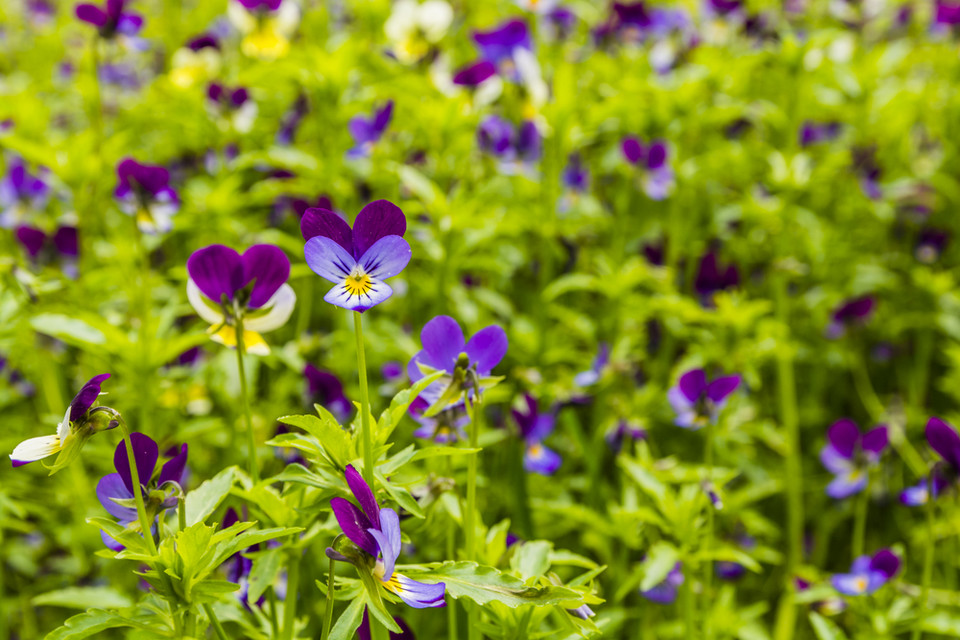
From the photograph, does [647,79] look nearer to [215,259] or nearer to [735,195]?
[735,195]

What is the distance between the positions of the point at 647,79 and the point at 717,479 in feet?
4.77

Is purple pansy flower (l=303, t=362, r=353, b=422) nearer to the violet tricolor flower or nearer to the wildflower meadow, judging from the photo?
the wildflower meadow

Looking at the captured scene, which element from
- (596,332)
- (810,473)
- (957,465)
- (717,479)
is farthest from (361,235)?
(810,473)

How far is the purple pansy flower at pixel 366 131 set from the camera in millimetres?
2074

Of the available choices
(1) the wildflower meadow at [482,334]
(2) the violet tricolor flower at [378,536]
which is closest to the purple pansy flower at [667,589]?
(1) the wildflower meadow at [482,334]

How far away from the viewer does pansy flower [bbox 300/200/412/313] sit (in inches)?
34.7

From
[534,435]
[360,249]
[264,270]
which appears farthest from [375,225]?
[534,435]

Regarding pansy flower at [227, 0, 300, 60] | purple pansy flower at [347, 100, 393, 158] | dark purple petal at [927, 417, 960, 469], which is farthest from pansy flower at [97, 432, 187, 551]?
pansy flower at [227, 0, 300, 60]

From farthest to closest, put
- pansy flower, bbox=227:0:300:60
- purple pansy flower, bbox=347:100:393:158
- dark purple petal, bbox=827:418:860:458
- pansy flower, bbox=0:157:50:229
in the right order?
1. pansy flower, bbox=227:0:300:60
2. pansy flower, bbox=0:157:50:229
3. purple pansy flower, bbox=347:100:393:158
4. dark purple petal, bbox=827:418:860:458

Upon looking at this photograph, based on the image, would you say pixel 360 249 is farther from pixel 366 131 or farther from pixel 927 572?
pixel 366 131

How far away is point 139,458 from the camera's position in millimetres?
972

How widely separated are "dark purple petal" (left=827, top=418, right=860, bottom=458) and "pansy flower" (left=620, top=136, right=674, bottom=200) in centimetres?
85

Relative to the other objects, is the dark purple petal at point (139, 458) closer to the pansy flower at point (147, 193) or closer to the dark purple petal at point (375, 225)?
the dark purple petal at point (375, 225)

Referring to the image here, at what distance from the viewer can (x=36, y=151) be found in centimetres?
188
